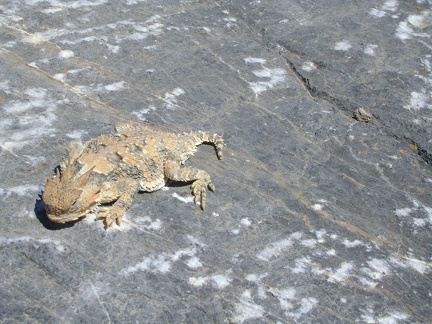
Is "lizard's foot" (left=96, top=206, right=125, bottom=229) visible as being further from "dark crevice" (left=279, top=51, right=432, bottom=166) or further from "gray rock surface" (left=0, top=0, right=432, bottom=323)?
"dark crevice" (left=279, top=51, right=432, bottom=166)

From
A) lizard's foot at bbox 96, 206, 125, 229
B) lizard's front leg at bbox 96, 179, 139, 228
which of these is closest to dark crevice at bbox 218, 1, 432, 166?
lizard's front leg at bbox 96, 179, 139, 228

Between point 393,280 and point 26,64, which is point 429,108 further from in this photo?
point 26,64

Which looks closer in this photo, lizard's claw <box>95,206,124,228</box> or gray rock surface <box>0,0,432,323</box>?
gray rock surface <box>0,0,432,323</box>

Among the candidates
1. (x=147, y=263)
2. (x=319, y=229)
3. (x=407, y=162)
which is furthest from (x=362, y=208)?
(x=147, y=263)

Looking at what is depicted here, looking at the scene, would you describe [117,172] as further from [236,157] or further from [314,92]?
[314,92]

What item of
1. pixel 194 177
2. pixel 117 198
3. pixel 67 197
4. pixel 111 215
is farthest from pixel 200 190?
pixel 67 197

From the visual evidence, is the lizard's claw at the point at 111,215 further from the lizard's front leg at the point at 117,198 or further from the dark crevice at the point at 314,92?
the dark crevice at the point at 314,92

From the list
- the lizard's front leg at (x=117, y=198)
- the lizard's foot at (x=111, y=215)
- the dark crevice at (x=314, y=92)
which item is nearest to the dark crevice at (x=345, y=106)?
the dark crevice at (x=314, y=92)
